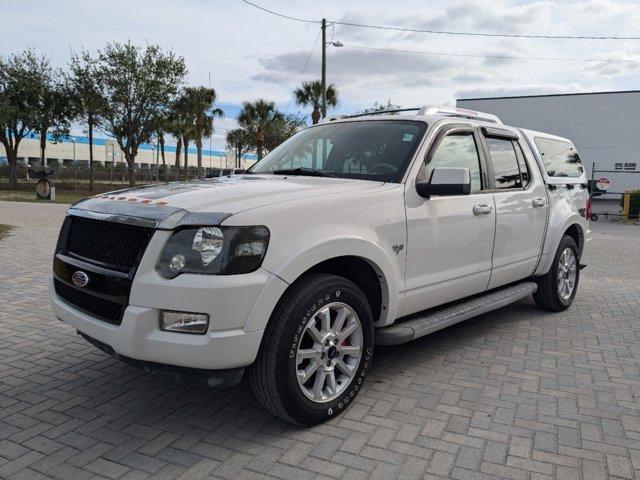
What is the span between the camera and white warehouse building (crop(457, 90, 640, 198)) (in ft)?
91.0

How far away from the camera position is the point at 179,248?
2812 mm

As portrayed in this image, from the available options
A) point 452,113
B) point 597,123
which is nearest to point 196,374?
point 452,113

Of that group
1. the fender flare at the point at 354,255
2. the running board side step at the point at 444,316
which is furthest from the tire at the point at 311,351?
the running board side step at the point at 444,316

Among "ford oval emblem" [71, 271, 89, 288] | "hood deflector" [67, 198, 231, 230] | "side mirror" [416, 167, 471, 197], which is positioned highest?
"side mirror" [416, 167, 471, 197]

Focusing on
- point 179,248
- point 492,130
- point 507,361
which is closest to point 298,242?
point 179,248

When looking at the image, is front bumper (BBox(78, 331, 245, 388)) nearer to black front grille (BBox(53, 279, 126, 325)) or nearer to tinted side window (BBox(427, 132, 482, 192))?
black front grille (BBox(53, 279, 126, 325))

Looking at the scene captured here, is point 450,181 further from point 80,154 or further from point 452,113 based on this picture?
point 80,154

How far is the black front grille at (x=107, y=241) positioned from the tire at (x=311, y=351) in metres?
0.81

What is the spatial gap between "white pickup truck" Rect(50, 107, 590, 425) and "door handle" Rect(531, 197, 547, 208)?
23cm

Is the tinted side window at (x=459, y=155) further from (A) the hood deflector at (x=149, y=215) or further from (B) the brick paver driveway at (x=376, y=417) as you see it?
(A) the hood deflector at (x=149, y=215)

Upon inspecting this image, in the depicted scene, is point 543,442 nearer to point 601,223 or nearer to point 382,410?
point 382,410

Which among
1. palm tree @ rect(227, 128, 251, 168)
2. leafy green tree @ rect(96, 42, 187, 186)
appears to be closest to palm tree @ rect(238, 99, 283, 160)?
palm tree @ rect(227, 128, 251, 168)

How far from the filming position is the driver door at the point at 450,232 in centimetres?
380

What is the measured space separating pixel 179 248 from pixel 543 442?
7.47ft
